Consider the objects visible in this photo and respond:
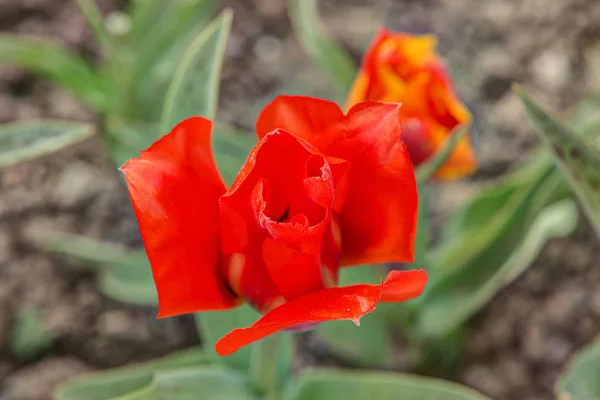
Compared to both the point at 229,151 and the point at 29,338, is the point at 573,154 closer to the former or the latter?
the point at 229,151

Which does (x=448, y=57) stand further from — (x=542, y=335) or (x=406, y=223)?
(x=406, y=223)

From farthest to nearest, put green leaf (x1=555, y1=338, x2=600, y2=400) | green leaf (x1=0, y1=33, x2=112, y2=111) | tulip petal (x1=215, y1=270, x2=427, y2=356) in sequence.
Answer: green leaf (x1=0, y1=33, x2=112, y2=111)
green leaf (x1=555, y1=338, x2=600, y2=400)
tulip petal (x1=215, y1=270, x2=427, y2=356)

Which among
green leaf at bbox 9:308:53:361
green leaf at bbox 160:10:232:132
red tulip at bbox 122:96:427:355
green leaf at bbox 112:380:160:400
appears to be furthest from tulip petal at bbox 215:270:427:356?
green leaf at bbox 9:308:53:361

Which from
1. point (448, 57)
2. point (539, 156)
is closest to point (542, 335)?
point (539, 156)

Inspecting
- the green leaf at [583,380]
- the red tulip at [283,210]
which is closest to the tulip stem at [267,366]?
the red tulip at [283,210]

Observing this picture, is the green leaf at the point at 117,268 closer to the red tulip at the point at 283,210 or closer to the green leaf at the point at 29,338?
the green leaf at the point at 29,338

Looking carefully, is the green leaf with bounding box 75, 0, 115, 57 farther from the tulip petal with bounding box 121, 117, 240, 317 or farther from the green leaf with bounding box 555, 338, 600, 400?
the green leaf with bounding box 555, 338, 600, 400
